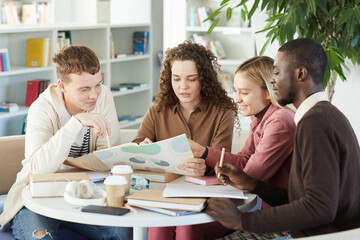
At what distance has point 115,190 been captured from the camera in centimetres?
172

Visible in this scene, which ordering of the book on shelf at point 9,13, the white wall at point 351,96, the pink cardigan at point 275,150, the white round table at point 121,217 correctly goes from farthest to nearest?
the book on shelf at point 9,13 → the white wall at point 351,96 → the pink cardigan at point 275,150 → the white round table at point 121,217

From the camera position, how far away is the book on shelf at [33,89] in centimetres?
473

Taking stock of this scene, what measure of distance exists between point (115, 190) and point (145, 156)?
313mm

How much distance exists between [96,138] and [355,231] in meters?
1.30

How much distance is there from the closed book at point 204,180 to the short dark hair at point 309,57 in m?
0.55

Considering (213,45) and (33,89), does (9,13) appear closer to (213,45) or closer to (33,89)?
(33,89)

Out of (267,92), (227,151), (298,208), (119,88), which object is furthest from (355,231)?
(119,88)

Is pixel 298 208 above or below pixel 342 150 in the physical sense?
below

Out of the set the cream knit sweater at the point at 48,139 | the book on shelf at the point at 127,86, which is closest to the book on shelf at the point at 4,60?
the book on shelf at the point at 127,86

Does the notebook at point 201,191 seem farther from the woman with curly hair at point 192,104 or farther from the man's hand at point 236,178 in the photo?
the woman with curly hair at point 192,104

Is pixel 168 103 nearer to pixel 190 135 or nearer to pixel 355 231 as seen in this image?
pixel 190 135

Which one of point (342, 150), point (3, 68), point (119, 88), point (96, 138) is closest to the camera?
point (342, 150)

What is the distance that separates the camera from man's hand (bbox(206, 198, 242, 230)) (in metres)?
1.66

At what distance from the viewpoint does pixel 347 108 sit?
10.1 ft
